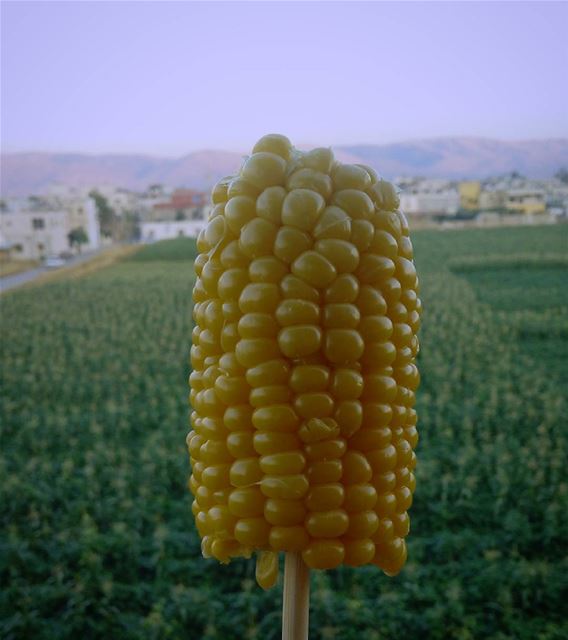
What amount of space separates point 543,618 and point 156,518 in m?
1.94

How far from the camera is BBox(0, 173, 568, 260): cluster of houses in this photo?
42.6 ft

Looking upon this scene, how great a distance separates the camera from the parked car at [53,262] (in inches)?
511

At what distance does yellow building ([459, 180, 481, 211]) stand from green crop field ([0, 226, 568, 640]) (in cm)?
687

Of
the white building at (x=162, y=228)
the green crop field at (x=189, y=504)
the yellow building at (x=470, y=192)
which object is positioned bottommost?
the green crop field at (x=189, y=504)

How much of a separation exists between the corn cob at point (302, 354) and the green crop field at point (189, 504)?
215cm

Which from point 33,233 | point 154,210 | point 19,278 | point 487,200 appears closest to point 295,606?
point 19,278

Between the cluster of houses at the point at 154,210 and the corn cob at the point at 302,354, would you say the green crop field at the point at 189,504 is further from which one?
the cluster of houses at the point at 154,210

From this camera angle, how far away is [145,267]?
1517 cm

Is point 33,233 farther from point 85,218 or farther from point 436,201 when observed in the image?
point 436,201

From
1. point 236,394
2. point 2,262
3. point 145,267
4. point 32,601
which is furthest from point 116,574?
point 145,267

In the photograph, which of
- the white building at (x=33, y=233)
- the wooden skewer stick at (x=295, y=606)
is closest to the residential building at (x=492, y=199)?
the white building at (x=33, y=233)

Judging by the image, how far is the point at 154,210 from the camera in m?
17.0

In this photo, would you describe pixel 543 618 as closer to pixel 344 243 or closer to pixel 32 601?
pixel 32 601

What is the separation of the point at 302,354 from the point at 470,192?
14213 millimetres
